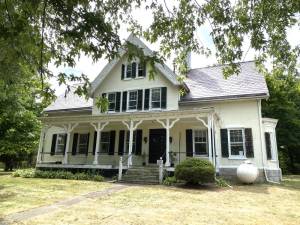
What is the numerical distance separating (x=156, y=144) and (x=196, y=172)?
5.90m

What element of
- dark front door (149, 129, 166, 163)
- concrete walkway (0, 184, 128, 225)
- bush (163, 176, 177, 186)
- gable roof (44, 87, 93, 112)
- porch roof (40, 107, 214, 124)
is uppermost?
gable roof (44, 87, 93, 112)

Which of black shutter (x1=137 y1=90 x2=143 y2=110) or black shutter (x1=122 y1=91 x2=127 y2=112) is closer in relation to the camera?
black shutter (x1=137 y1=90 x2=143 y2=110)

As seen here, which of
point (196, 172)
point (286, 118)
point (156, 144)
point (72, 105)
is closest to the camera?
point (196, 172)

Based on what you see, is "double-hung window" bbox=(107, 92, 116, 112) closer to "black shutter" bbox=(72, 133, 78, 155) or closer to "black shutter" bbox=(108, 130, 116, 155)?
"black shutter" bbox=(108, 130, 116, 155)

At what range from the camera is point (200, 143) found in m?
17.6

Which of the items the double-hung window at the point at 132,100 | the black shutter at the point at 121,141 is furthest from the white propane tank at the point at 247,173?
the double-hung window at the point at 132,100

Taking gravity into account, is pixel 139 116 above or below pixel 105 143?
above

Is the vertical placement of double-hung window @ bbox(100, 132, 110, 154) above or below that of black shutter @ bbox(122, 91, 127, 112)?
below

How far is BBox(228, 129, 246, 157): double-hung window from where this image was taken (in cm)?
1661

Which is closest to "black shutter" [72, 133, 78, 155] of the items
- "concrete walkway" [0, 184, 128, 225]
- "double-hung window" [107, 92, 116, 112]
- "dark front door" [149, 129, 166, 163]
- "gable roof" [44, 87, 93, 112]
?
"gable roof" [44, 87, 93, 112]

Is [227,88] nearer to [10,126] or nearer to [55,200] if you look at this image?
[55,200]

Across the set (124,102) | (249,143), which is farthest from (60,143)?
(249,143)

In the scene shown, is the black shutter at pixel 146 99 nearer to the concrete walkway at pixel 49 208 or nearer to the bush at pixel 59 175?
the bush at pixel 59 175

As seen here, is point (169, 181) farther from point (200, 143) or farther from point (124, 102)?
point (124, 102)
